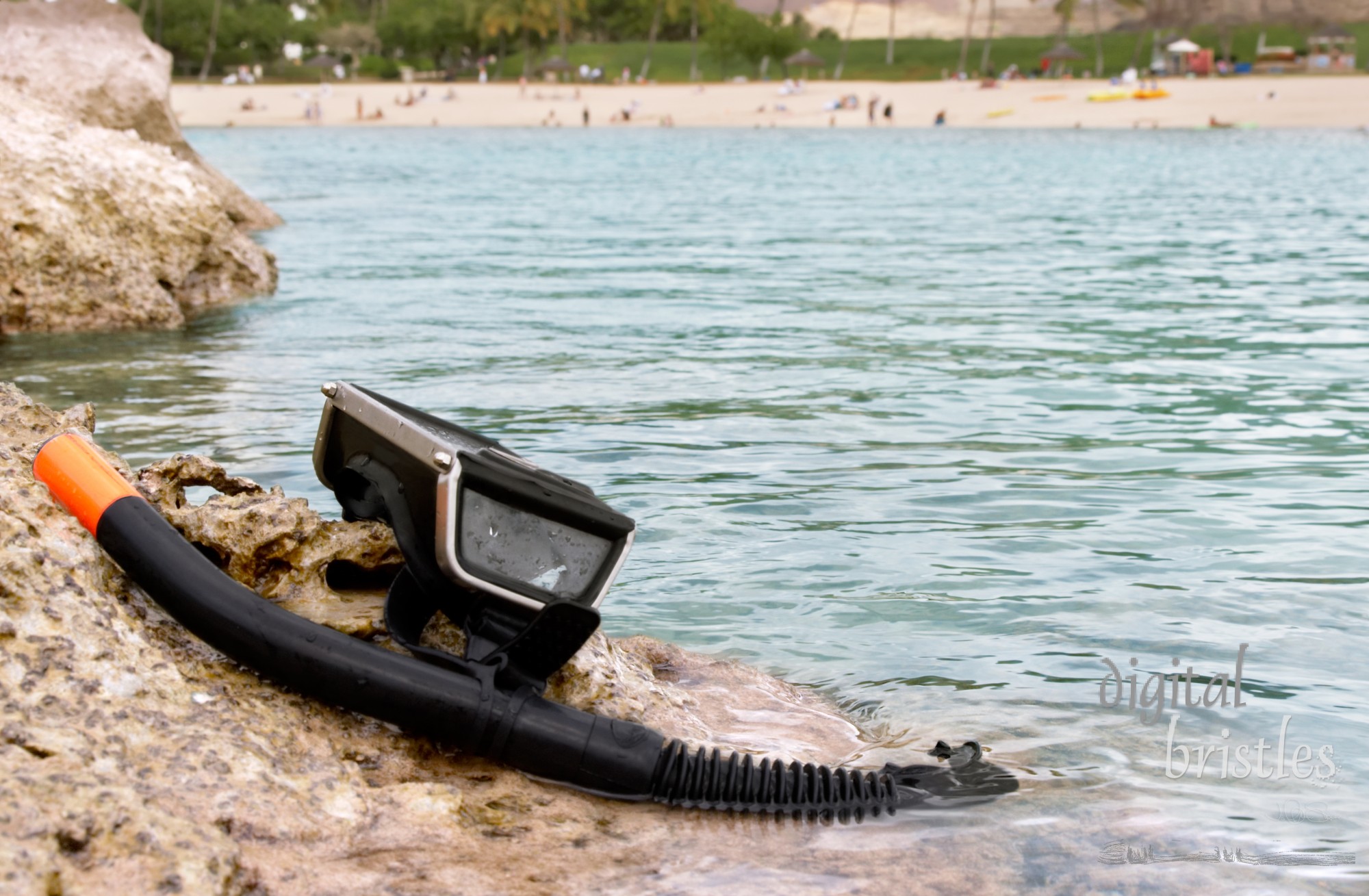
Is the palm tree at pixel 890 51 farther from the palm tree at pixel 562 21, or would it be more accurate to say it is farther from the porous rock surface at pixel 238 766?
the porous rock surface at pixel 238 766

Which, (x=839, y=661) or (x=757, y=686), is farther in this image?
(x=839, y=661)

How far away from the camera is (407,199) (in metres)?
24.3

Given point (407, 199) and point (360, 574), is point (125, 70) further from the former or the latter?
point (360, 574)

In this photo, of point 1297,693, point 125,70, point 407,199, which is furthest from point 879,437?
point 407,199

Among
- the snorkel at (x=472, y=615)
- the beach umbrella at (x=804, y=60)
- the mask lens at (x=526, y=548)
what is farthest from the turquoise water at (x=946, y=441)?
the beach umbrella at (x=804, y=60)

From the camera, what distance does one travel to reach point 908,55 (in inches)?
3925

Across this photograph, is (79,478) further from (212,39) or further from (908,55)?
(908,55)

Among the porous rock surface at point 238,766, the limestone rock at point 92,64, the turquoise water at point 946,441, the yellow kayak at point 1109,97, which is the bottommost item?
the turquoise water at point 946,441

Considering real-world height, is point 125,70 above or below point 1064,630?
above

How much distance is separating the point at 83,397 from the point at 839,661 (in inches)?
207

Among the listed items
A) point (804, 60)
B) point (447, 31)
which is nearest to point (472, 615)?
point (804, 60)

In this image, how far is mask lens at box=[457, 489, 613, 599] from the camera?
2.78 meters

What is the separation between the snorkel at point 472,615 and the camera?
9.07 ft

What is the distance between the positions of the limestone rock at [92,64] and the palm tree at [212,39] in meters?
83.5
